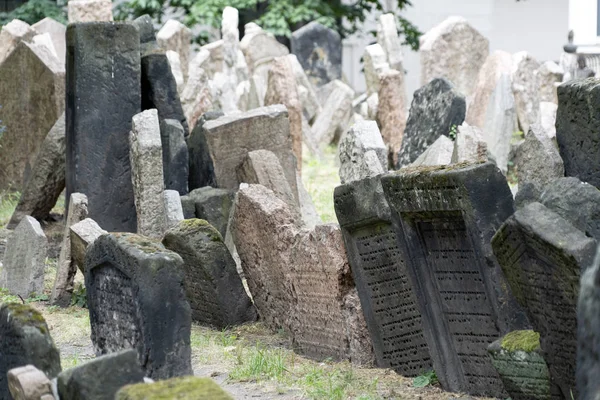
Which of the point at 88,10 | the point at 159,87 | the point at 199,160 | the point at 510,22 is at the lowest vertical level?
the point at 199,160

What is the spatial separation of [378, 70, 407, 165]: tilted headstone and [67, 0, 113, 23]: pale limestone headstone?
191 inches

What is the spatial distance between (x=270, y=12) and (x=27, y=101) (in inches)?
501

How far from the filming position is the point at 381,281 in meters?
7.08

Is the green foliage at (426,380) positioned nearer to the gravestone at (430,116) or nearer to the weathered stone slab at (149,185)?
the weathered stone slab at (149,185)

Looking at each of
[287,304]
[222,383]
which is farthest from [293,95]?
[222,383]

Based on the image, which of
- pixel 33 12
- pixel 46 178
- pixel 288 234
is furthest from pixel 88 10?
pixel 288 234

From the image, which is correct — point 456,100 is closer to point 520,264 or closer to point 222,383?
point 222,383

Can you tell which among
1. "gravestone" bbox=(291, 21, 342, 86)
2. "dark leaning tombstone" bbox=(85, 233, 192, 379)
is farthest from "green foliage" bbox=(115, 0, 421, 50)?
"dark leaning tombstone" bbox=(85, 233, 192, 379)

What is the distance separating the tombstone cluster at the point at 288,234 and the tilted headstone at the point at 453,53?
3.51m

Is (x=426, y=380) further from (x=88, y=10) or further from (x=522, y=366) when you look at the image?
(x=88, y=10)

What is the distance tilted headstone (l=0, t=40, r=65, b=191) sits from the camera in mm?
13578

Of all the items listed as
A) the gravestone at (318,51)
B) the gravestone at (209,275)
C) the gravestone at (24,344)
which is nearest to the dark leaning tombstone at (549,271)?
the gravestone at (24,344)

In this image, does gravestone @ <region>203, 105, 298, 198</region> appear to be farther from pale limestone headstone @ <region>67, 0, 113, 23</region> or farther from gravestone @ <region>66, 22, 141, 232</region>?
pale limestone headstone @ <region>67, 0, 113, 23</region>

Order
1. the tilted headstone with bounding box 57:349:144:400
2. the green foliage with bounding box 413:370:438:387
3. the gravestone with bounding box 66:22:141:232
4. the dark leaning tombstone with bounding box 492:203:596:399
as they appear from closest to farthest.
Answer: the tilted headstone with bounding box 57:349:144:400 → the dark leaning tombstone with bounding box 492:203:596:399 → the green foliage with bounding box 413:370:438:387 → the gravestone with bounding box 66:22:141:232
